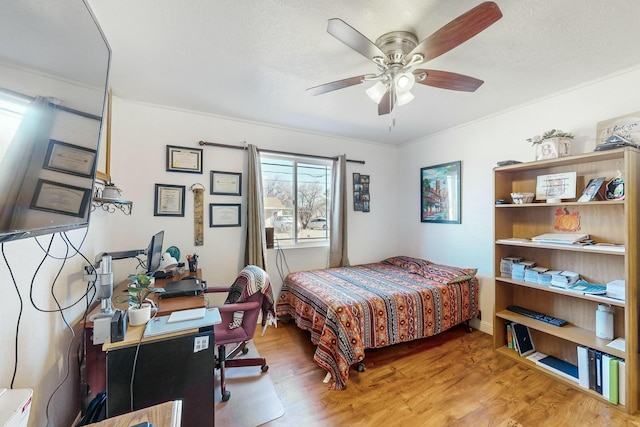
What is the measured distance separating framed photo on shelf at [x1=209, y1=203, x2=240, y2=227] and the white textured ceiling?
1.06m

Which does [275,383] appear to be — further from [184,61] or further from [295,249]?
[184,61]

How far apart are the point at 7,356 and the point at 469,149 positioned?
388 cm

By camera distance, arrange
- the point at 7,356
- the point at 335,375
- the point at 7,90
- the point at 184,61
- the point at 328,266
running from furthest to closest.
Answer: the point at 328,266, the point at 335,375, the point at 184,61, the point at 7,356, the point at 7,90

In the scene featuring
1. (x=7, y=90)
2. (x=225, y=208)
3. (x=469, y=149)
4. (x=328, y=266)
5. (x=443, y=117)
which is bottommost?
(x=328, y=266)

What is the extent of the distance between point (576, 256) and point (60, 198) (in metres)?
3.34

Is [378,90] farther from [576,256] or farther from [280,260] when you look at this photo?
[280,260]

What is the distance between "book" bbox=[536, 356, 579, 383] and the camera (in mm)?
2053

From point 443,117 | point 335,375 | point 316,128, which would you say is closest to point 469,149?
point 443,117

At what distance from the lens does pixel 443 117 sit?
2.93 meters

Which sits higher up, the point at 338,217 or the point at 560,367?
the point at 338,217

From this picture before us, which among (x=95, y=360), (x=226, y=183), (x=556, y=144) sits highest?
(x=556, y=144)

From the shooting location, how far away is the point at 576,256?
2.19 meters

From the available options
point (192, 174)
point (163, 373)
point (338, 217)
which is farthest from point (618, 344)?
point (192, 174)

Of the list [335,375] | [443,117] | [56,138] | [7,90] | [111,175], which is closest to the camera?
[7,90]
